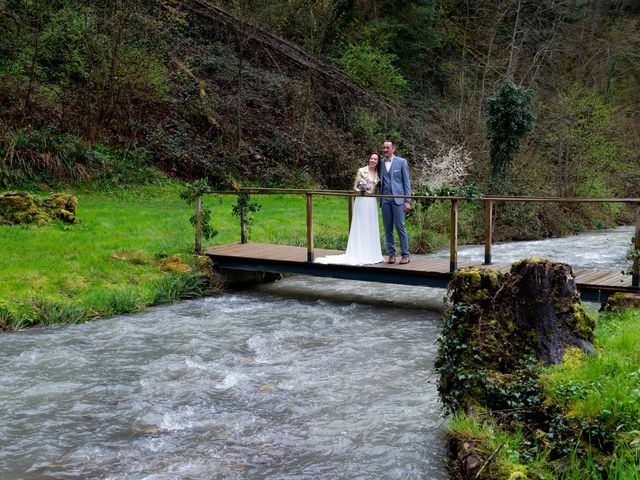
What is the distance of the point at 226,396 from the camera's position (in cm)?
659

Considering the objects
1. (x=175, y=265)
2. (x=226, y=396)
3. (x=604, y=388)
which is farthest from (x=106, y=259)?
(x=604, y=388)

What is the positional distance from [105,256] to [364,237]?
15.5ft

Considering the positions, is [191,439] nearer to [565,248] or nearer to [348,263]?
[348,263]

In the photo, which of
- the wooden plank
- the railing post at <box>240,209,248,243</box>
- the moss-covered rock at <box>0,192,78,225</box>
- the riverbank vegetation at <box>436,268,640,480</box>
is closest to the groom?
the wooden plank

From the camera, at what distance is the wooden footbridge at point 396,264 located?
901cm

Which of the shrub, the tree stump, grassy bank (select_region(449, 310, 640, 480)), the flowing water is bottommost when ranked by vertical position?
the flowing water

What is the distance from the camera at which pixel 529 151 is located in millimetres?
24781

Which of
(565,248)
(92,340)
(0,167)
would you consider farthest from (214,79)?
(92,340)

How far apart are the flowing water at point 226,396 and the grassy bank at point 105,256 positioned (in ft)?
1.62

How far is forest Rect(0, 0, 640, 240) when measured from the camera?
20.2m

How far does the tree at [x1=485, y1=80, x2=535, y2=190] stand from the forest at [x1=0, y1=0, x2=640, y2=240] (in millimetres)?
63

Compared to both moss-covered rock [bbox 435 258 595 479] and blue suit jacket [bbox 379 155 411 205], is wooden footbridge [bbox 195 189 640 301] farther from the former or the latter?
moss-covered rock [bbox 435 258 595 479]

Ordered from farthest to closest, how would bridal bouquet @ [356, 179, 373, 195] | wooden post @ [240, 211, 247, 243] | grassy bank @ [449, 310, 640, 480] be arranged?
wooden post @ [240, 211, 247, 243], bridal bouquet @ [356, 179, 373, 195], grassy bank @ [449, 310, 640, 480]

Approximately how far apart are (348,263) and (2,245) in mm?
6102
